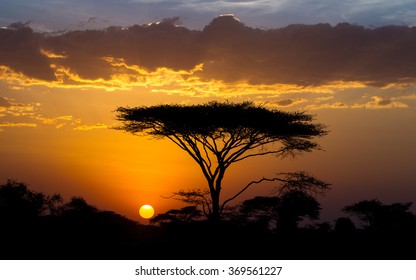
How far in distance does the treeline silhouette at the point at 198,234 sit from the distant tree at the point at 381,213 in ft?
0.24

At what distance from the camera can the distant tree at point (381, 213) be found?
43.7 meters

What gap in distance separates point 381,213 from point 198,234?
2028 cm

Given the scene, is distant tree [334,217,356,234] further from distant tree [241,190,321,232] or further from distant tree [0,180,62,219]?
distant tree [0,180,62,219]

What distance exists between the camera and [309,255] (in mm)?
26609

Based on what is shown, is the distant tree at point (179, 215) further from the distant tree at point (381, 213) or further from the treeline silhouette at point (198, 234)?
the distant tree at point (381, 213)

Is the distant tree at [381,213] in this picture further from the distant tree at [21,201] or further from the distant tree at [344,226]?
the distant tree at [21,201]

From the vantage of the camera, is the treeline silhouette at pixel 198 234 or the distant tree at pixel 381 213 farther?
the distant tree at pixel 381 213

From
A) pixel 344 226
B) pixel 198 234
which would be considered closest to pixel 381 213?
pixel 344 226

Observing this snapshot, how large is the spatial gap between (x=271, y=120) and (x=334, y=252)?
36.0ft

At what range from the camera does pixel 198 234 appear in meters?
31.8

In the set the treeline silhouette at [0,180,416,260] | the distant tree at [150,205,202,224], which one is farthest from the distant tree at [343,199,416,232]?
the distant tree at [150,205,202,224]

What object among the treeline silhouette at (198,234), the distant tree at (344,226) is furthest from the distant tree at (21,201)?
the distant tree at (344,226)
